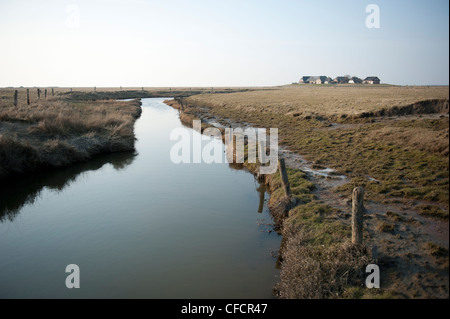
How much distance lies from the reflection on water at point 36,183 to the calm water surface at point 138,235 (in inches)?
1.9

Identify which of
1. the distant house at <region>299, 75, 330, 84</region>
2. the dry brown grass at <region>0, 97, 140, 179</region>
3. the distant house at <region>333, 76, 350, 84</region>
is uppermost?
the distant house at <region>299, 75, 330, 84</region>

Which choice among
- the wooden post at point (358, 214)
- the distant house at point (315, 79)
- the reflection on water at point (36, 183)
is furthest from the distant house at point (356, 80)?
the wooden post at point (358, 214)

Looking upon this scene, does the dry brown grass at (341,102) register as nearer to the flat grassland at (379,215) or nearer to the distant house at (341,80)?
the flat grassland at (379,215)

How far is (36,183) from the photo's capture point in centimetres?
1521

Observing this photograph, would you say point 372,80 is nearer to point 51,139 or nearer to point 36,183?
point 51,139

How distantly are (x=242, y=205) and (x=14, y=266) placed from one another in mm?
8086

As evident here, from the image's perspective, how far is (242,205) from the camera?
41.3 ft

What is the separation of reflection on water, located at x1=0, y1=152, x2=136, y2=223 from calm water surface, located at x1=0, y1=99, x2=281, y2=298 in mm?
49

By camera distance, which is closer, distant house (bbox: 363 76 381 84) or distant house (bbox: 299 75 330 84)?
distant house (bbox: 363 76 381 84)

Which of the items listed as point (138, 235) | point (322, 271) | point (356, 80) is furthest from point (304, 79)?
point (322, 271)

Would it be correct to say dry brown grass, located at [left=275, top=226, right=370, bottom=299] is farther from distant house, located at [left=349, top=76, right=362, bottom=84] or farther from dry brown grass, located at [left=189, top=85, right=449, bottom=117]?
distant house, located at [left=349, top=76, right=362, bottom=84]

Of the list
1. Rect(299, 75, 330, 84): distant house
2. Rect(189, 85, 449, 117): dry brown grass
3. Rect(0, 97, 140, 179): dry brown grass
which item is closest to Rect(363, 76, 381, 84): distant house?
Rect(299, 75, 330, 84): distant house

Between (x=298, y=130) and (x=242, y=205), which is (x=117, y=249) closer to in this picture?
(x=242, y=205)

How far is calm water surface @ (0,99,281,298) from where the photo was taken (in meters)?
7.64
